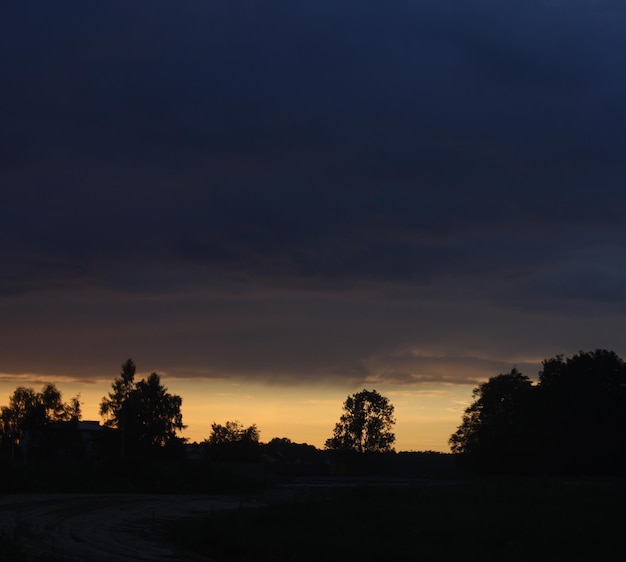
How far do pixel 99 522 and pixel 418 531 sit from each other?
14775mm

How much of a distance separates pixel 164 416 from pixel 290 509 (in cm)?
8080

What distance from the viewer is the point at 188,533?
104ft

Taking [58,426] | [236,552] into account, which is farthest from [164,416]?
[236,552]

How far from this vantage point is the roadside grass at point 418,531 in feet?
80.1

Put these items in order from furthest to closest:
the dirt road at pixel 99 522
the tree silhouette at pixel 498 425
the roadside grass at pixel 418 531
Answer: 1. the tree silhouette at pixel 498 425
2. the dirt road at pixel 99 522
3. the roadside grass at pixel 418 531

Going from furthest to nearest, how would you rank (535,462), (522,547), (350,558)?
(535,462)
(522,547)
(350,558)

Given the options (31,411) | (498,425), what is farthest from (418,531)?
(31,411)

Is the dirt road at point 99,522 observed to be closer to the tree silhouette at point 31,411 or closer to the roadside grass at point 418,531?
the roadside grass at point 418,531

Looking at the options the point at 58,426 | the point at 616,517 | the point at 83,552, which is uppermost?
the point at 58,426

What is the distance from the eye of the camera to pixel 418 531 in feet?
93.1

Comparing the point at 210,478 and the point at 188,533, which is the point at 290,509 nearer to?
the point at 188,533

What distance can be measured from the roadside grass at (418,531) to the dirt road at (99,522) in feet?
5.91

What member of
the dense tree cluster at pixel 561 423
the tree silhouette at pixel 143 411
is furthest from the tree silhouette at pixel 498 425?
the tree silhouette at pixel 143 411

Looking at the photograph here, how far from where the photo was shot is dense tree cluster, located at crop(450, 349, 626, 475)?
83250 millimetres
